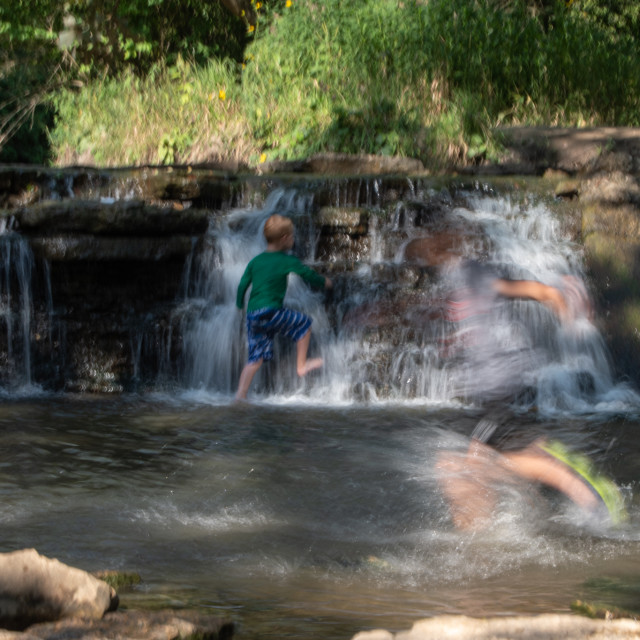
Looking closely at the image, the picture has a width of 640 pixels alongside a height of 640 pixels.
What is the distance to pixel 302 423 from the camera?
19.5 ft

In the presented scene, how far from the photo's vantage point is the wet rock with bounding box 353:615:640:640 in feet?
6.41

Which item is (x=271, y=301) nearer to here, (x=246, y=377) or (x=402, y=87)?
(x=246, y=377)

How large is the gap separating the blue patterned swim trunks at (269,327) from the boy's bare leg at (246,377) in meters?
0.04

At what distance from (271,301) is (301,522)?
2.93m

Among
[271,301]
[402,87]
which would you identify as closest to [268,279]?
[271,301]

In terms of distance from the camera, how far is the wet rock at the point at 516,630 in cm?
196

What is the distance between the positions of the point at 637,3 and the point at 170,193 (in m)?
13.9

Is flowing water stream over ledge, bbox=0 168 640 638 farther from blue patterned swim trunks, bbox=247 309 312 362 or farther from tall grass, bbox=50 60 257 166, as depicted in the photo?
tall grass, bbox=50 60 257 166

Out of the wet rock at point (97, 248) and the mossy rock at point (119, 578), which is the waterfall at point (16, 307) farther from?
the mossy rock at point (119, 578)

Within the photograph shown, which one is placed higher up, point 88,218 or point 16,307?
point 88,218

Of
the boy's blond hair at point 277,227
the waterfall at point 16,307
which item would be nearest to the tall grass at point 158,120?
the waterfall at point 16,307

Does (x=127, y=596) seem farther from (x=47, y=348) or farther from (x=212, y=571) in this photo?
(x=47, y=348)

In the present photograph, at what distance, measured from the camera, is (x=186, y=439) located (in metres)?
5.36

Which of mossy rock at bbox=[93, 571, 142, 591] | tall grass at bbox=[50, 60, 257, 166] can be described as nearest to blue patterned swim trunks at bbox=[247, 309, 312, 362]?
mossy rock at bbox=[93, 571, 142, 591]
